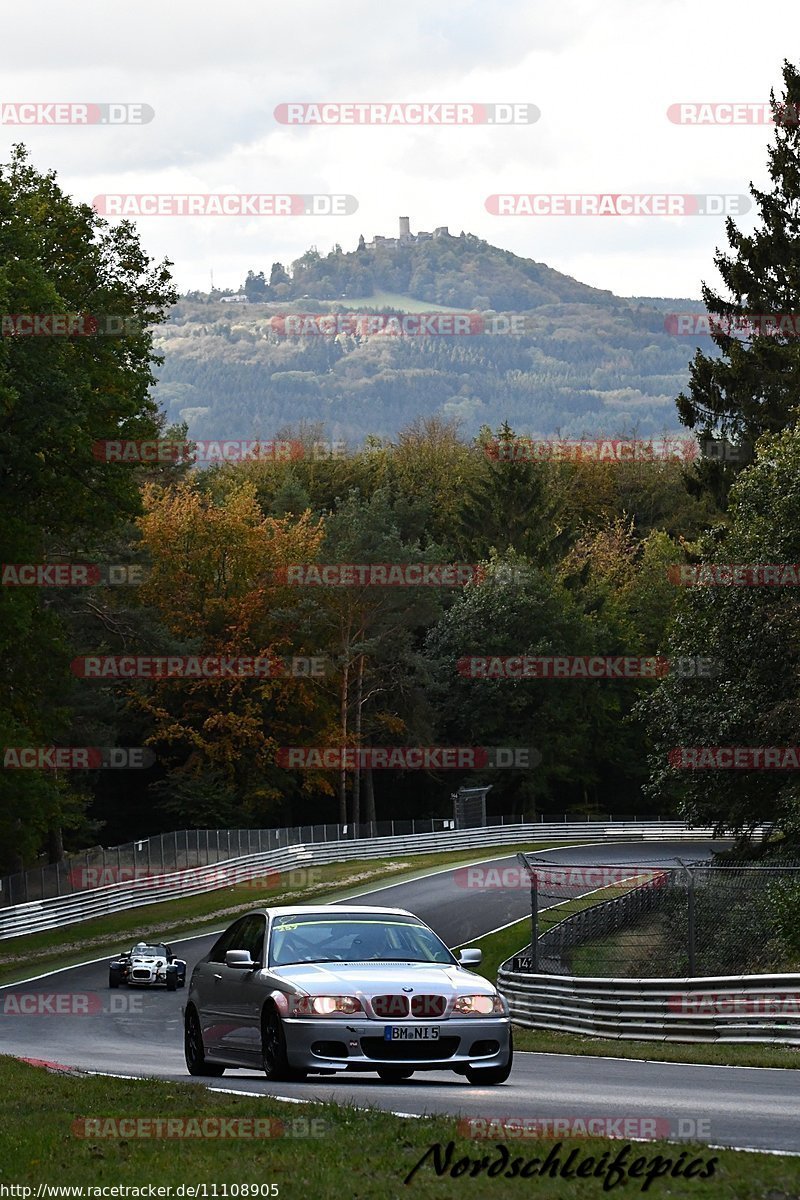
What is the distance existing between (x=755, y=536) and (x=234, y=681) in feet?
143

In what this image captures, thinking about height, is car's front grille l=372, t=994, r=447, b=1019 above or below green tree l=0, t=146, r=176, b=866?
below

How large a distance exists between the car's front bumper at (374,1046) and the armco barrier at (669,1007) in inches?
284

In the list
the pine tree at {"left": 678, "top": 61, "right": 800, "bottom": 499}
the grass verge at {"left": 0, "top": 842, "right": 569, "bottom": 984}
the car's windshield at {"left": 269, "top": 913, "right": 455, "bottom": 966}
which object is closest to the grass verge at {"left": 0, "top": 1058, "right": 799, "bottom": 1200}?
the car's windshield at {"left": 269, "top": 913, "right": 455, "bottom": 966}

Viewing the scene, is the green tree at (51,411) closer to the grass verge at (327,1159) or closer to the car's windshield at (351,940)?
the car's windshield at (351,940)

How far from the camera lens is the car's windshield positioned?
13.7 meters

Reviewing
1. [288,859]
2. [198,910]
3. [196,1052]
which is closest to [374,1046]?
[196,1052]

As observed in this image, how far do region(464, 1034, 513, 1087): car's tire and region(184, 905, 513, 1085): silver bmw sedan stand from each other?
0.04ft

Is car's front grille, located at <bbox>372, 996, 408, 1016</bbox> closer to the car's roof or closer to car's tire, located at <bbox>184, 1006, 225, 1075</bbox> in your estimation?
the car's roof

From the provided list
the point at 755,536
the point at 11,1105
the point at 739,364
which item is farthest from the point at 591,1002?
the point at 739,364

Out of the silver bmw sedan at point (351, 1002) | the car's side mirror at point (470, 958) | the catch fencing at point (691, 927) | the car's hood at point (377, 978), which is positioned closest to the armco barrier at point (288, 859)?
the catch fencing at point (691, 927)

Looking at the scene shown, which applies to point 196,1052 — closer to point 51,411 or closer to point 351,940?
point 351,940

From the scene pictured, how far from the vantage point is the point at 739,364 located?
48.5 metres

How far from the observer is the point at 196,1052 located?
592 inches

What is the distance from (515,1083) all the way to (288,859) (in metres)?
48.6
